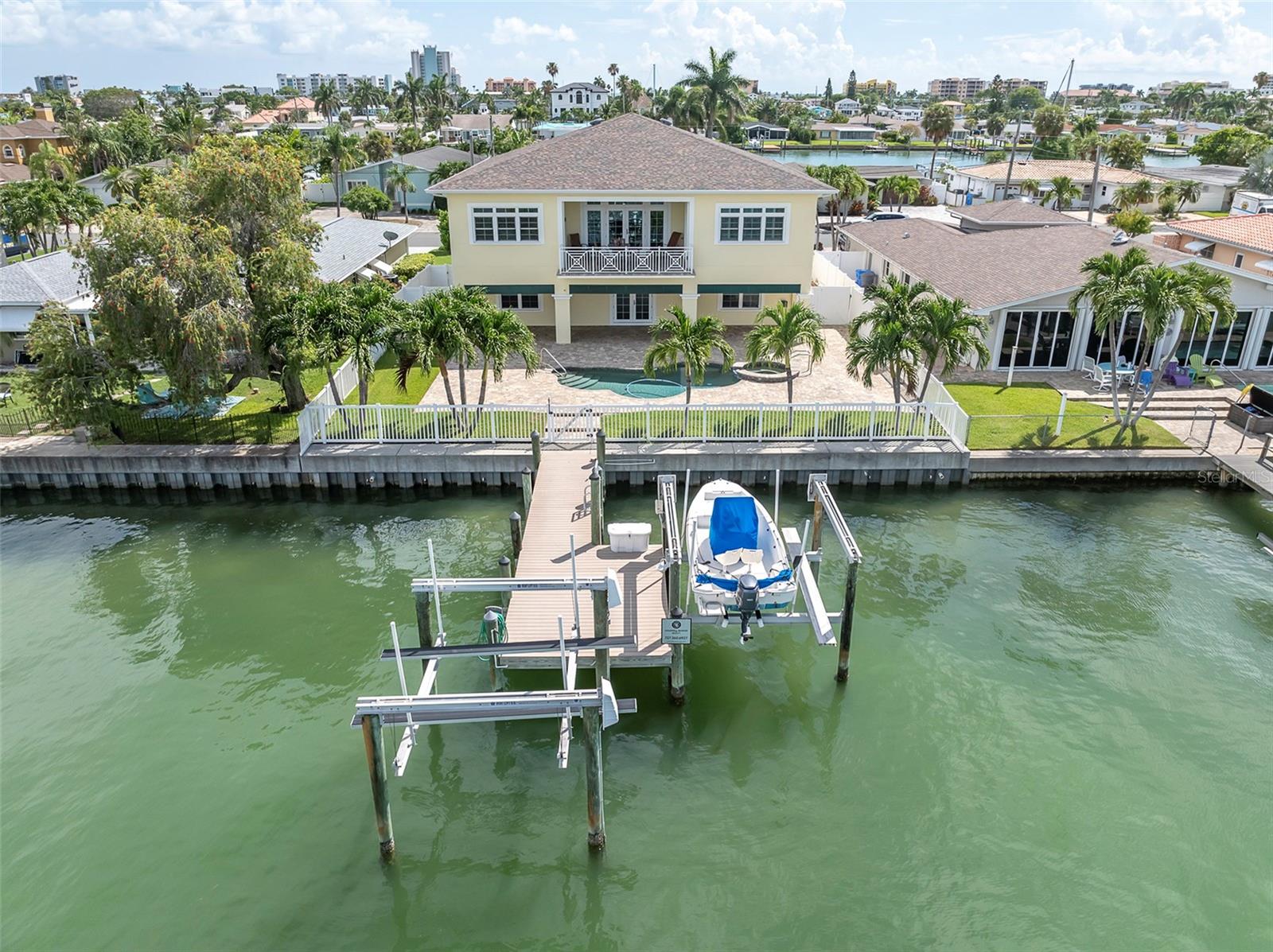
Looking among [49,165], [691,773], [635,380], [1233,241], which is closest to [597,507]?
[691,773]

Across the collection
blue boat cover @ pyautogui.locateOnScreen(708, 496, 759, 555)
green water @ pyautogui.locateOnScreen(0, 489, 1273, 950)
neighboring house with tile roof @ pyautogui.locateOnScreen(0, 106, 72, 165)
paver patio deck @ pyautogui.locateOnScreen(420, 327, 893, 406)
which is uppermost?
neighboring house with tile roof @ pyautogui.locateOnScreen(0, 106, 72, 165)

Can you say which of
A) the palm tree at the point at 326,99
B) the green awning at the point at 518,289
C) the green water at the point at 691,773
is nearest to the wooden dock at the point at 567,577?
the green water at the point at 691,773

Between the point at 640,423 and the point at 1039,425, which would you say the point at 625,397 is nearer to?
the point at 640,423

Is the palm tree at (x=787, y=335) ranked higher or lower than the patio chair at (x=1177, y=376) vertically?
higher

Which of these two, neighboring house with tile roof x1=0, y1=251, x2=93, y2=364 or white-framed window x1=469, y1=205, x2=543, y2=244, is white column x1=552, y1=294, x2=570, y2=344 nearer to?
white-framed window x1=469, y1=205, x2=543, y2=244

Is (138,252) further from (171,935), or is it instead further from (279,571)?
(171,935)

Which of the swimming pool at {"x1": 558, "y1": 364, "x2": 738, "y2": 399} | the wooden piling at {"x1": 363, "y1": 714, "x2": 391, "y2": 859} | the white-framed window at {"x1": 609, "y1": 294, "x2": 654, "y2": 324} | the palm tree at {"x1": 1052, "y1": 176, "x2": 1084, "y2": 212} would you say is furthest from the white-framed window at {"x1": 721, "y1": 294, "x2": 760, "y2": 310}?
the palm tree at {"x1": 1052, "y1": 176, "x2": 1084, "y2": 212}

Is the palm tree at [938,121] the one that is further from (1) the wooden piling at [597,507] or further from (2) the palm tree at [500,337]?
(1) the wooden piling at [597,507]
